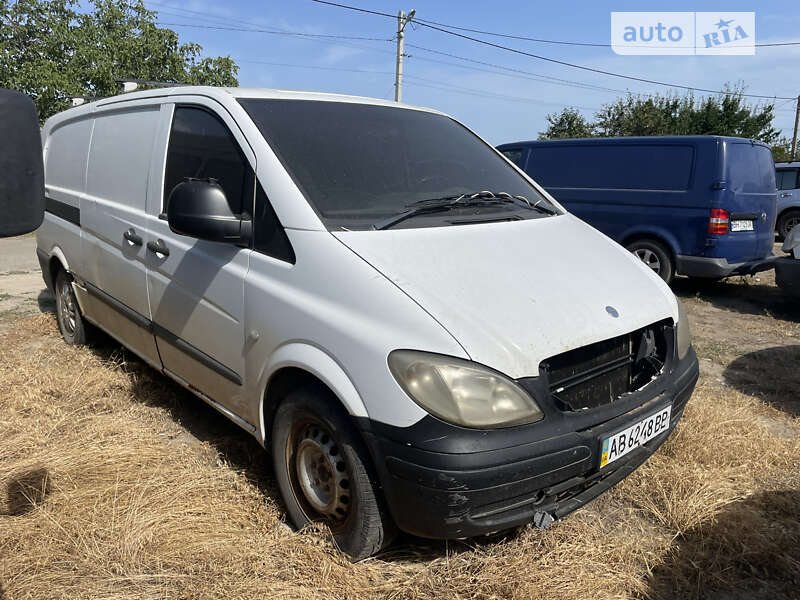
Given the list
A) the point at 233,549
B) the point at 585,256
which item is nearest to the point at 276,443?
the point at 233,549

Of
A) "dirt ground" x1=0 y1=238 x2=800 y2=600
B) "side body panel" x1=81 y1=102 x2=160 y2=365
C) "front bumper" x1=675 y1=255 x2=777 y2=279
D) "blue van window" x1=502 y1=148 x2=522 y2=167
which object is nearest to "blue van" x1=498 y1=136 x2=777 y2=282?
"front bumper" x1=675 y1=255 x2=777 y2=279

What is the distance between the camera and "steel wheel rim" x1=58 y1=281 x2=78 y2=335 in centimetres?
459

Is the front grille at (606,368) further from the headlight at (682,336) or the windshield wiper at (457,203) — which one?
the windshield wiper at (457,203)

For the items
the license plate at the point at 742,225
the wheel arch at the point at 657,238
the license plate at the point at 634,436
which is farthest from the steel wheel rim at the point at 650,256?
the license plate at the point at 634,436

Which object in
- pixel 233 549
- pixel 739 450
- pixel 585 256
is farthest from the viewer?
pixel 739 450

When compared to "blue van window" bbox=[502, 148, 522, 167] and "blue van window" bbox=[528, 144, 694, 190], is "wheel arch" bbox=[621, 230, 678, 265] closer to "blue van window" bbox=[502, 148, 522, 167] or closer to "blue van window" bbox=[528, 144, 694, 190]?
"blue van window" bbox=[528, 144, 694, 190]

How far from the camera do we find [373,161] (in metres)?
2.80

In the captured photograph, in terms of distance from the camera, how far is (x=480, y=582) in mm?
2139

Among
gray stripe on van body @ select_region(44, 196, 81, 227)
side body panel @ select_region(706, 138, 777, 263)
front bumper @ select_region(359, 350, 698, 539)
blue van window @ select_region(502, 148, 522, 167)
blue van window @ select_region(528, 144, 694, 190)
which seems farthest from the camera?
blue van window @ select_region(502, 148, 522, 167)

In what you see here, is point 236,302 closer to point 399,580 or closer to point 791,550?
point 399,580

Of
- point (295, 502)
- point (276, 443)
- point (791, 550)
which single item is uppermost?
point (276, 443)

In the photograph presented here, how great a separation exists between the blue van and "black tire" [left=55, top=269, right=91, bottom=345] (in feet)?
19.6

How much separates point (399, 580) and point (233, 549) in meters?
0.64

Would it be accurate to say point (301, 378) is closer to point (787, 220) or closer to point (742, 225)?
A: point (742, 225)
